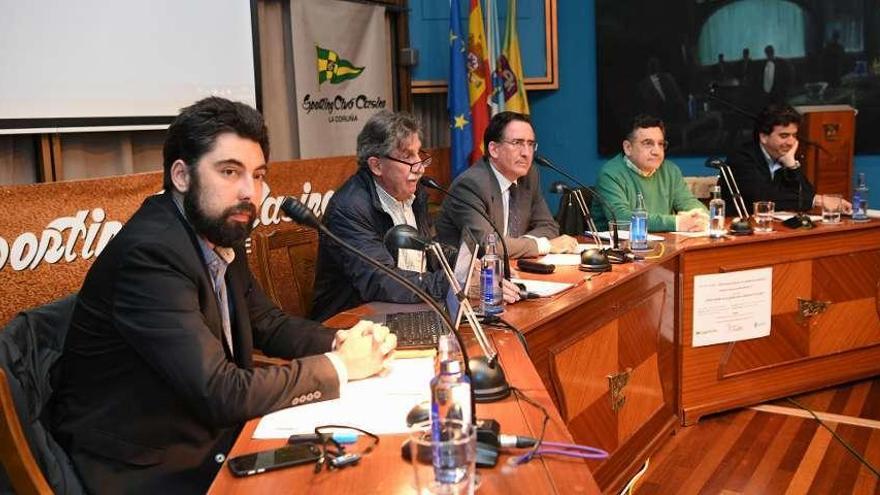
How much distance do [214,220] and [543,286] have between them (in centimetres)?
115

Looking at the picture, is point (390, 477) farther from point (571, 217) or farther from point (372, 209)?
point (571, 217)

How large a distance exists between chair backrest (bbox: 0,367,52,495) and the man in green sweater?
283cm

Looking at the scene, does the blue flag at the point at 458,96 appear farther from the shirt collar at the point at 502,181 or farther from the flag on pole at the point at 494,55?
the shirt collar at the point at 502,181

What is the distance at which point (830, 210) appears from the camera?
12.1ft

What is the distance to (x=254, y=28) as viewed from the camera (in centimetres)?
356

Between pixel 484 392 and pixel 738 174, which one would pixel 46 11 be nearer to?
pixel 484 392

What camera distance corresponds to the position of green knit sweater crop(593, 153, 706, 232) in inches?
147

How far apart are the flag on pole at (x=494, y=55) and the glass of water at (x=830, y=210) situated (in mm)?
1905

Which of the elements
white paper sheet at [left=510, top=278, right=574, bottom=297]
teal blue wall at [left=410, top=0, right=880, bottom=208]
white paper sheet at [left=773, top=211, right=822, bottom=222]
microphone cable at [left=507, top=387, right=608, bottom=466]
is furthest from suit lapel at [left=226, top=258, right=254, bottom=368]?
teal blue wall at [left=410, top=0, right=880, bottom=208]

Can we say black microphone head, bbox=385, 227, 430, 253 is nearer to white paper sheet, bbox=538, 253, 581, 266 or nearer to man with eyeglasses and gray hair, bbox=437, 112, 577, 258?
white paper sheet, bbox=538, 253, 581, 266

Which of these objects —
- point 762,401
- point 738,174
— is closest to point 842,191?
point 738,174

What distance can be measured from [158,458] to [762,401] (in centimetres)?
274

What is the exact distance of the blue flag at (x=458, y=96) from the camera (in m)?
4.77

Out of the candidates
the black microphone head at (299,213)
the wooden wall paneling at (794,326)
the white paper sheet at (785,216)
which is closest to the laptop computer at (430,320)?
the black microphone head at (299,213)
